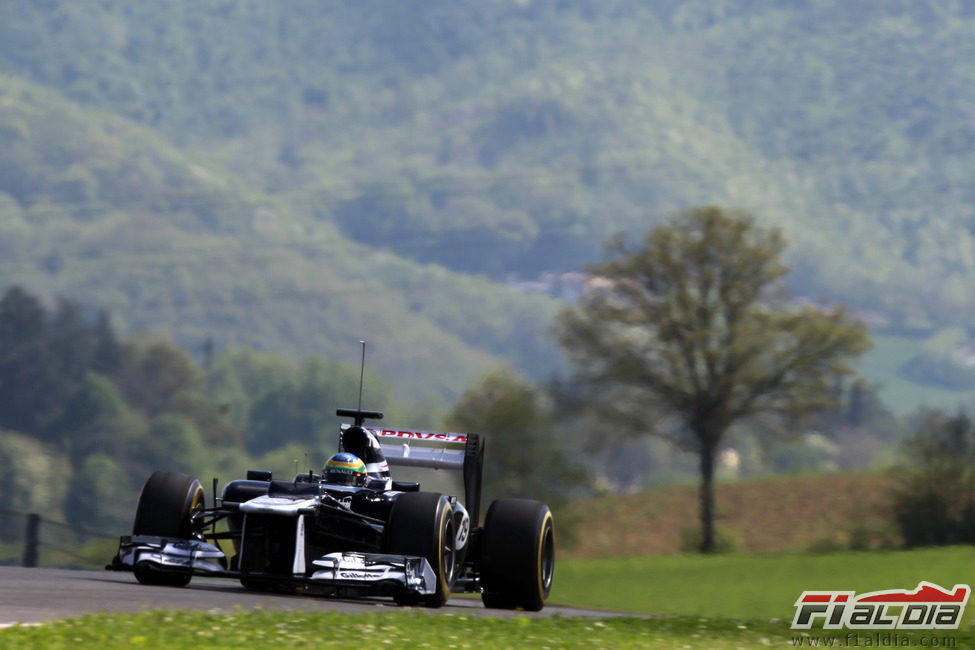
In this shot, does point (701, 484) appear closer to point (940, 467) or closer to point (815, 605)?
point (940, 467)

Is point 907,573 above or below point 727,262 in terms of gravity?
below

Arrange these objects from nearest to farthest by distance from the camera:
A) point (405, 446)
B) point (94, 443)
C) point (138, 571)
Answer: point (138, 571) < point (405, 446) < point (94, 443)

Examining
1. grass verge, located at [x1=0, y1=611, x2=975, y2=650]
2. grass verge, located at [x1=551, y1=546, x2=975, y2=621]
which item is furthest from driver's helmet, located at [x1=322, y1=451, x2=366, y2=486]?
grass verge, located at [x1=551, y1=546, x2=975, y2=621]

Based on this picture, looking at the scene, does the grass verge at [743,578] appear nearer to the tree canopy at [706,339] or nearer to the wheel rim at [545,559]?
the tree canopy at [706,339]

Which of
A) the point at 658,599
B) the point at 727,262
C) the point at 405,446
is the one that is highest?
the point at 727,262

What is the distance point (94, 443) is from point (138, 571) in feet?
292

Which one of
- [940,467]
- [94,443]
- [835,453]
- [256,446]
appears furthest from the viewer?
[256,446]

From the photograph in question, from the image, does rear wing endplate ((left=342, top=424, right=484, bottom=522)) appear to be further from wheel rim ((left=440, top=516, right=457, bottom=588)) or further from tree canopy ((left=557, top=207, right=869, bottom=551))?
tree canopy ((left=557, top=207, right=869, bottom=551))

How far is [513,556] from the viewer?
17016 mm

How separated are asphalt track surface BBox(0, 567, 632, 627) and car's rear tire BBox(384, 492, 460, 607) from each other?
20 centimetres

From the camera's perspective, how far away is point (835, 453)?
242 ft

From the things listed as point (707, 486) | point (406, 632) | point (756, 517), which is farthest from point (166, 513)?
point (756, 517)

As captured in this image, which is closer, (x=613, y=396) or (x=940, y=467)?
(x=940, y=467)

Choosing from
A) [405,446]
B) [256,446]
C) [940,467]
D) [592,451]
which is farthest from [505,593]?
[256,446]
